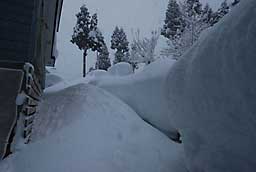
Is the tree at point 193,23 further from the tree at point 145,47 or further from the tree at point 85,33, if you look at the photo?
the tree at point 85,33

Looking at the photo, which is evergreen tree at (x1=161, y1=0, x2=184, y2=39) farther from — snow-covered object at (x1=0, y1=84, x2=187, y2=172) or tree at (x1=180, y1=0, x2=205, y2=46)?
snow-covered object at (x1=0, y1=84, x2=187, y2=172)

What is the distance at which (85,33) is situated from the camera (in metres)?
26.0

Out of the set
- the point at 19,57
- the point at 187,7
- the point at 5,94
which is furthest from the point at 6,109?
the point at 187,7

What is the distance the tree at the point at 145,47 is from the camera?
21.7 metres

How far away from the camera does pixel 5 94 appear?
2.63 metres

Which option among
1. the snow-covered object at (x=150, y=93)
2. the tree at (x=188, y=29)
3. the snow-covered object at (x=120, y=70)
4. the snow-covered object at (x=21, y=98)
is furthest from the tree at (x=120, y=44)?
the snow-covered object at (x=21, y=98)

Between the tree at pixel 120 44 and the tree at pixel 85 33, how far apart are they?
11.4ft

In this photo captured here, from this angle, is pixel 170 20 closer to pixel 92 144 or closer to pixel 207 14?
pixel 207 14

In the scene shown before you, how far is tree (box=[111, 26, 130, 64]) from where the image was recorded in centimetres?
2934

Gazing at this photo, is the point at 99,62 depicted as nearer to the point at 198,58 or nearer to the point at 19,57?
the point at 19,57

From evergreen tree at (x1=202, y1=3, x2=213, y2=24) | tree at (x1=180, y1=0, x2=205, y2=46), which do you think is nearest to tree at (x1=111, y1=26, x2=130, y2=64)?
evergreen tree at (x1=202, y1=3, x2=213, y2=24)

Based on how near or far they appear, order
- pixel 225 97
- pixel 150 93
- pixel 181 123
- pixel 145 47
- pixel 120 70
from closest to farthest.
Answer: pixel 225 97
pixel 181 123
pixel 150 93
pixel 120 70
pixel 145 47

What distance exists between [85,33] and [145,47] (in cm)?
833

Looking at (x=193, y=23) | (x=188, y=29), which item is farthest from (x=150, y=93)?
(x=193, y=23)
